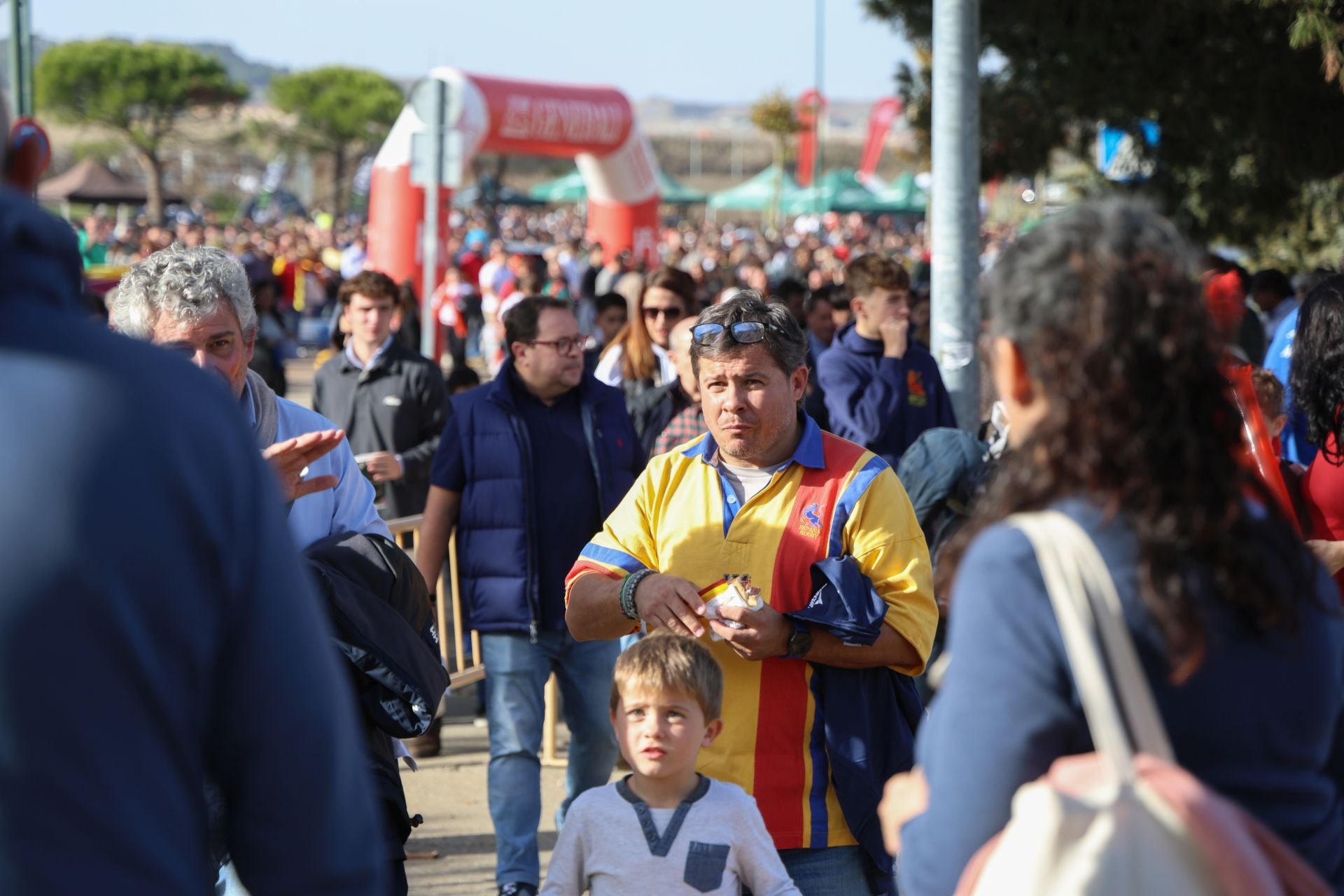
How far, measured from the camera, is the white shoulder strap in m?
1.62

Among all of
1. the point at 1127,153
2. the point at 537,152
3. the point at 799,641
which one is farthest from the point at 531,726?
the point at 537,152

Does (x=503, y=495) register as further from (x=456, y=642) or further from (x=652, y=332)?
(x=652, y=332)

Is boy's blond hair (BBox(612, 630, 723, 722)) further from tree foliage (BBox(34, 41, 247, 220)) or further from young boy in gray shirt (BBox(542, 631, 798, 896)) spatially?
tree foliage (BBox(34, 41, 247, 220))

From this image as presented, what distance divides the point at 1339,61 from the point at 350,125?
73.9m

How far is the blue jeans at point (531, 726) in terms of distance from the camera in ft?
16.9

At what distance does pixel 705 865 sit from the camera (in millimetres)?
3322

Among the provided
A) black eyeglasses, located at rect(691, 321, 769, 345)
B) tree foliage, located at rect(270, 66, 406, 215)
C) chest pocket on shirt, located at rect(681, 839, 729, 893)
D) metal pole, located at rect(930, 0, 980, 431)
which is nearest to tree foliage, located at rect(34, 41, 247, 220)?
tree foliage, located at rect(270, 66, 406, 215)

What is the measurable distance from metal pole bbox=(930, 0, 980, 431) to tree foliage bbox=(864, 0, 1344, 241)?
2369mm

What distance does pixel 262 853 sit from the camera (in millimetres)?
1581

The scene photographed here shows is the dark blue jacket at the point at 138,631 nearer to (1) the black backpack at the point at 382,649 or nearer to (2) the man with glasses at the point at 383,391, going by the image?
(1) the black backpack at the point at 382,649

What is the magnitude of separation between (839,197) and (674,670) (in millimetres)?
43666

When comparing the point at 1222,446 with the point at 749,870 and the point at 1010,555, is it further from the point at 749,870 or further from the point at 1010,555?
the point at 749,870

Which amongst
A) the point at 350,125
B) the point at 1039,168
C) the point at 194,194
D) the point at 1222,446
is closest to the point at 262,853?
the point at 1222,446

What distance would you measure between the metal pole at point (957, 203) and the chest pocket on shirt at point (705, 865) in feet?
13.4
